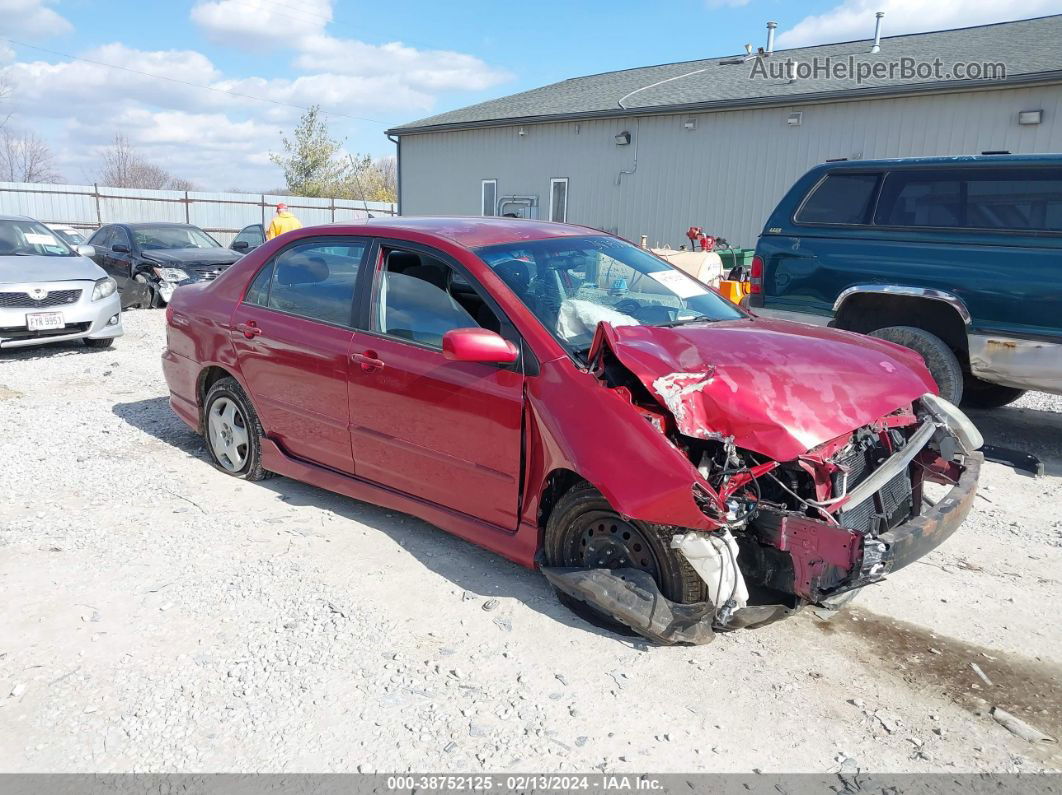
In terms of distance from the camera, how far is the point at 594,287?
3.93m

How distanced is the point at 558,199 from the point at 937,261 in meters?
13.3

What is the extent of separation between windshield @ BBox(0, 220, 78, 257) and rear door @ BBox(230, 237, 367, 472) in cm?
635

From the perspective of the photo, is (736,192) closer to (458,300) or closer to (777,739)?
(458,300)

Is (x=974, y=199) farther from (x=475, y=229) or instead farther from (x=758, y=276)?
(x=475, y=229)

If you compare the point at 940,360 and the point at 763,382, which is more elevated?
the point at 763,382

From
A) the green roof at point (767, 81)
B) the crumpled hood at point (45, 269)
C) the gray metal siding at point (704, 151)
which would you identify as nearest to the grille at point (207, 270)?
the crumpled hood at point (45, 269)

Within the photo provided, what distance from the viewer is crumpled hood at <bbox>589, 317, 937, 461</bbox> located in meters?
2.87

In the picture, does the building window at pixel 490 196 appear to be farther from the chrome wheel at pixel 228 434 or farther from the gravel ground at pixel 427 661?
the gravel ground at pixel 427 661

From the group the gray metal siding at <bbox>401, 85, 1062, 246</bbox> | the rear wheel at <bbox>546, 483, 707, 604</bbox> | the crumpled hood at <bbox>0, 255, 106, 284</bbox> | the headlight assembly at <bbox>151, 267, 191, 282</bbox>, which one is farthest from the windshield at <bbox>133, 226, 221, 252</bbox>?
the rear wheel at <bbox>546, 483, 707, 604</bbox>

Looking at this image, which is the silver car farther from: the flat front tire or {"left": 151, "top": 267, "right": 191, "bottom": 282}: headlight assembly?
the flat front tire

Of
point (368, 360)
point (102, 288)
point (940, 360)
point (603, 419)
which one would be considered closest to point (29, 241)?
point (102, 288)

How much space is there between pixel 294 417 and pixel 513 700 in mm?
2319

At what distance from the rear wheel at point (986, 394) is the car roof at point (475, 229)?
4450 mm

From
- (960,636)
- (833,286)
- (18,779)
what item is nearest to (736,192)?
(833,286)
